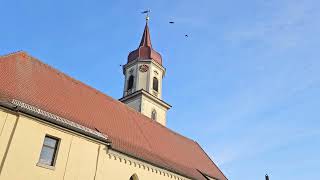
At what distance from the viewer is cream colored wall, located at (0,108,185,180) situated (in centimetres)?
1360

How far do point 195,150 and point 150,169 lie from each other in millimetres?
11497

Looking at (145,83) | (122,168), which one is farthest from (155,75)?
(122,168)

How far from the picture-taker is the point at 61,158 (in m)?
15.3

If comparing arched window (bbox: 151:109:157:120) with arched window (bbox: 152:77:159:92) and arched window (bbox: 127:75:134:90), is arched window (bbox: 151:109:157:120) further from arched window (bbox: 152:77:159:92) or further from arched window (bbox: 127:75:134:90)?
arched window (bbox: 127:75:134:90)

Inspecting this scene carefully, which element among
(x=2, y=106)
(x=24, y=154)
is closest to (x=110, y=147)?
(x=24, y=154)

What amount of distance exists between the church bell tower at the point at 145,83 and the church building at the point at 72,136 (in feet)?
27.6

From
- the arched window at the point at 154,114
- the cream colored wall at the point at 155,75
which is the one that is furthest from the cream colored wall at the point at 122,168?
the cream colored wall at the point at 155,75

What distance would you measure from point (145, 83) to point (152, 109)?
10.2 feet

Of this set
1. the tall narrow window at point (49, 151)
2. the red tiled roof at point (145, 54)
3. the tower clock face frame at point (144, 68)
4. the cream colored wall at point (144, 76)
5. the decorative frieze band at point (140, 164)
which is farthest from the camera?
the red tiled roof at point (145, 54)

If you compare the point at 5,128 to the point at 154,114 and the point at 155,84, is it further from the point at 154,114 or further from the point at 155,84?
the point at 155,84

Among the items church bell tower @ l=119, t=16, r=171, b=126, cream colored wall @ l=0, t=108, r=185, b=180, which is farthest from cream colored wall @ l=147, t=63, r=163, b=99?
cream colored wall @ l=0, t=108, r=185, b=180

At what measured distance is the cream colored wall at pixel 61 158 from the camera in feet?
44.6

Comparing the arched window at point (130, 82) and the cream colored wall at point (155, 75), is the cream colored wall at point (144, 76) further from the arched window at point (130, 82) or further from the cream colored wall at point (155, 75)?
the arched window at point (130, 82)

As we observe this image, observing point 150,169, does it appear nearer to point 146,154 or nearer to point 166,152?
point 146,154
